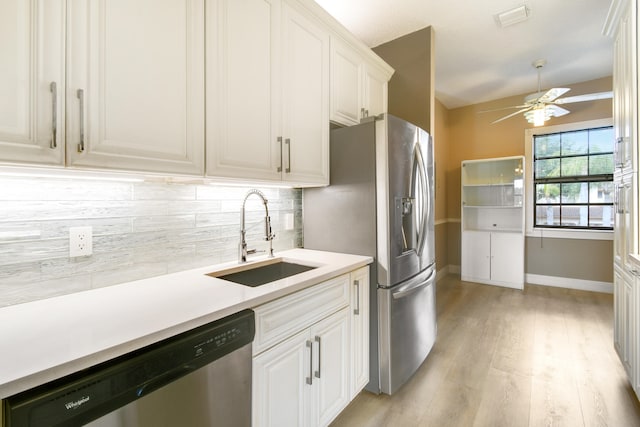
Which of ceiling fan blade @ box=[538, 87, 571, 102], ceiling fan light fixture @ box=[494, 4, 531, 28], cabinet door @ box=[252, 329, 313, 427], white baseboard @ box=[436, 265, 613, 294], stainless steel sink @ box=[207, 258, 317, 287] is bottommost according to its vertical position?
white baseboard @ box=[436, 265, 613, 294]

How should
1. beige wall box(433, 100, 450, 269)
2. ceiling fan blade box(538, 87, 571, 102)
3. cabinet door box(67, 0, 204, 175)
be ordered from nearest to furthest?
1. cabinet door box(67, 0, 204, 175)
2. ceiling fan blade box(538, 87, 571, 102)
3. beige wall box(433, 100, 450, 269)

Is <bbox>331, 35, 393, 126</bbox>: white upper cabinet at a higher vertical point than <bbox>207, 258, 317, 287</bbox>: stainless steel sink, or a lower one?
higher

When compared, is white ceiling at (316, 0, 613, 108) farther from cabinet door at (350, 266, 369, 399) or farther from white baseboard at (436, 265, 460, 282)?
white baseboard at (436, 265, 460, 282)

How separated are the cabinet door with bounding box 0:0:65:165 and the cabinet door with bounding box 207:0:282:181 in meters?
0.51

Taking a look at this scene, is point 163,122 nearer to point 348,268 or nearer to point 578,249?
point 348,268

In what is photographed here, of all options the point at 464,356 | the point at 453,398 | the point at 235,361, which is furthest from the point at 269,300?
the point at 464,356

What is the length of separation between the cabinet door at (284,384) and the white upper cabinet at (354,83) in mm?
1475

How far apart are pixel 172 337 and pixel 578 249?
5.12 meters

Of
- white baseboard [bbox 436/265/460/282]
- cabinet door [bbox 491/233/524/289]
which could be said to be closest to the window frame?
cabinet door [bbox 491/233/524/289]

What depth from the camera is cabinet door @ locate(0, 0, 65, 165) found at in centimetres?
82

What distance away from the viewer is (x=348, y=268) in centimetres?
162

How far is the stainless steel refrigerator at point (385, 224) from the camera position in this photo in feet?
5.86

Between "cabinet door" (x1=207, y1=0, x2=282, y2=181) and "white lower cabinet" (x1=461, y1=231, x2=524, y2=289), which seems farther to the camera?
"white lower cabinet" (x1=461, y1=231, x2=524, y2=289)

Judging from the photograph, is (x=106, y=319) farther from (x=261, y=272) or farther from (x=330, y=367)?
(x=330, y=367)
